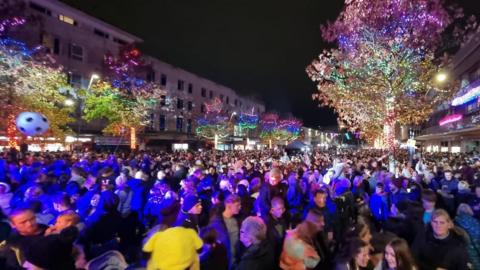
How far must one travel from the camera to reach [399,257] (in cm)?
416

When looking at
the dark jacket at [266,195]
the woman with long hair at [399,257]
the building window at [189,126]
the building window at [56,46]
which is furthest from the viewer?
the building window at [189,126]

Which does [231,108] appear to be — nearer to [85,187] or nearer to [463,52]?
[463,52]

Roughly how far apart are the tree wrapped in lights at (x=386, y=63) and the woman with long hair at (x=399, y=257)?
14.5m

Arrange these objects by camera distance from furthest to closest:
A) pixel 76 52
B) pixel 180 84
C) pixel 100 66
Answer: pixel 180 84 < pixel 100 66 < pixel 76 52

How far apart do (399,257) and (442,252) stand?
1.80 feet

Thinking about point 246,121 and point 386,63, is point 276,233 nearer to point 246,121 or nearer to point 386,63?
point 386,63

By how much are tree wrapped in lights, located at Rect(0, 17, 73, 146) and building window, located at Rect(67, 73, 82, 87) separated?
10564 mm

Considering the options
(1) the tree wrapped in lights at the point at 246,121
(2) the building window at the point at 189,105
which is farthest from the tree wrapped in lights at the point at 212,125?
(1) the tree wrapped in lights at the point at 246,121

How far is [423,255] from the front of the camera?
452cm

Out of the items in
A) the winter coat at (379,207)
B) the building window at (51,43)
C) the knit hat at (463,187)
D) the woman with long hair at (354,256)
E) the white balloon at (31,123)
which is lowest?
the winter coat at (379,207)

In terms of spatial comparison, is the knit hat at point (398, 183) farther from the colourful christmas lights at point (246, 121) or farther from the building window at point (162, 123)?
the colourful christmas lights at point (246, 121)

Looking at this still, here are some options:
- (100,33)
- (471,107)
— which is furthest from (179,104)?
(471,107)

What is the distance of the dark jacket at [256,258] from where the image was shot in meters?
4.49

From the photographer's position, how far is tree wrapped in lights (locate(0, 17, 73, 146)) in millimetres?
20078
